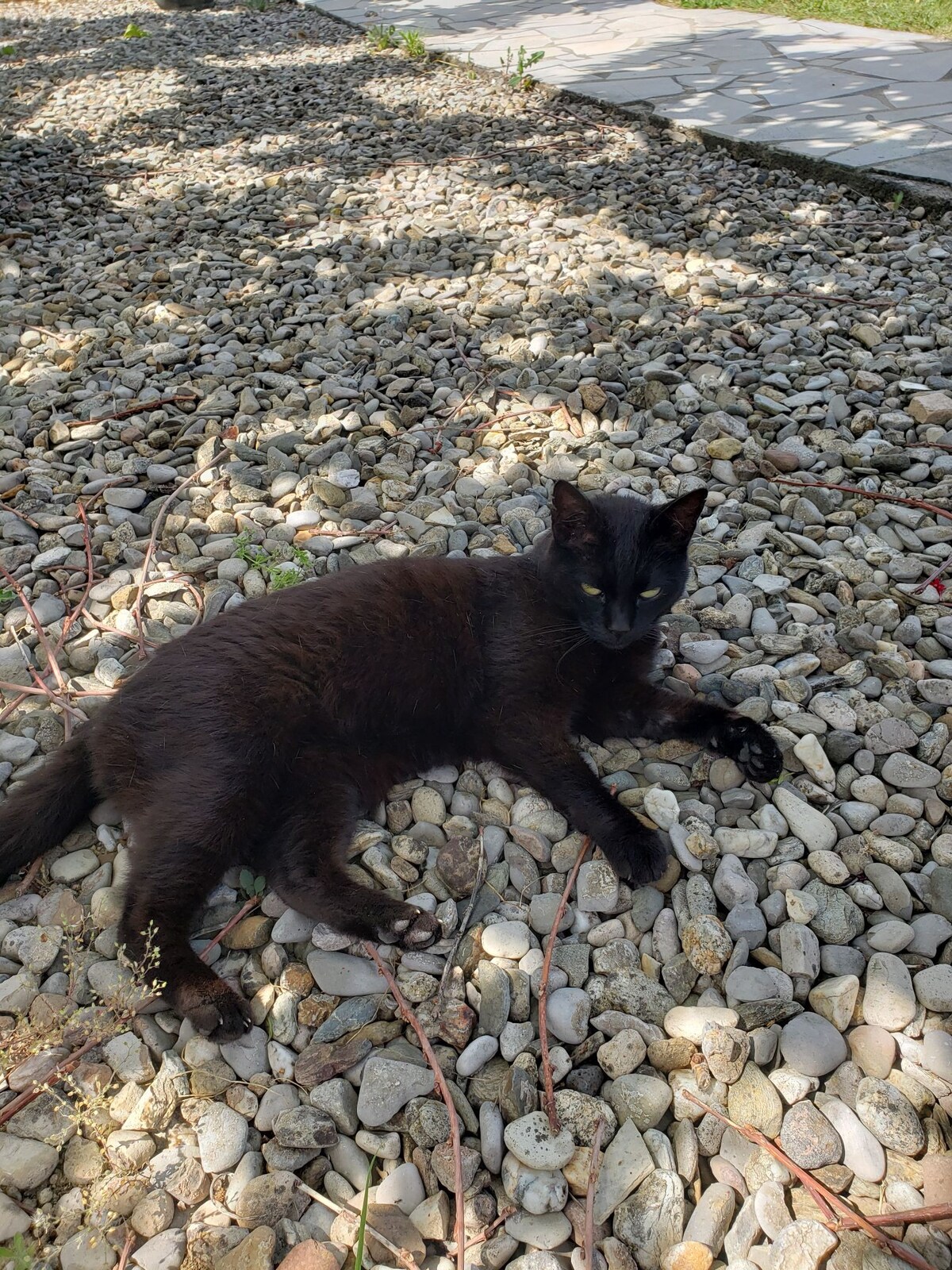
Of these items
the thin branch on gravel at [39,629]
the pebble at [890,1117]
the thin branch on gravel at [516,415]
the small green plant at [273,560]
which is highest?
the thin branch on gravel at [516,415]

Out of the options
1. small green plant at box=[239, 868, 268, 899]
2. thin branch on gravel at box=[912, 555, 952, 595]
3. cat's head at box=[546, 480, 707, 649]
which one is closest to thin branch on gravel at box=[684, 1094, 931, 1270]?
small green plant at box=[239, 868, 268, 899]

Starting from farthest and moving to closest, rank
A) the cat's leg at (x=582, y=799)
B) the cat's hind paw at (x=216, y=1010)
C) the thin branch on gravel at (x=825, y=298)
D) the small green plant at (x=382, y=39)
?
the small green plant at (x=382, y=39)
the thin branch on gravel at (x=825, y=298)
the cat's leg at (x=582, y=799)
the cat's hind paw at (x=216, y=1010)

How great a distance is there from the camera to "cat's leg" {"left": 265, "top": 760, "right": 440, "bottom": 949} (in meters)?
2.07

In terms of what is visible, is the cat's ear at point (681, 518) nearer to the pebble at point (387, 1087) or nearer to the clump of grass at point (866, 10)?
the pebble at point (387, 1087)

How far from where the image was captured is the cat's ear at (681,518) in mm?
2369

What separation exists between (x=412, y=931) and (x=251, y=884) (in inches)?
18.4

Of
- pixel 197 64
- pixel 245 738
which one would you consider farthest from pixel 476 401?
pixel 197 64

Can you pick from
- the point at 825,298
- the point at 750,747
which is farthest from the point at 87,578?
the point at 825,298

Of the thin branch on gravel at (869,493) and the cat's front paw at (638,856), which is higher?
the thin branch on gravel at (869,493)

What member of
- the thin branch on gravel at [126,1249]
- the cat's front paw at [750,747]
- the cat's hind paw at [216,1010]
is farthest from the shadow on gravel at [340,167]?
the thin branch on gravel at [126,1249]

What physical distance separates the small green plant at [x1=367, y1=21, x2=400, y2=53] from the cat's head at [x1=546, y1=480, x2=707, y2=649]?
872 centimetres

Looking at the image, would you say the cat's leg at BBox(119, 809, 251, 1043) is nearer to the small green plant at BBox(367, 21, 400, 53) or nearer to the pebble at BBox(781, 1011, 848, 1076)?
the pebble at BBox(781, 1011, 848, 1076)

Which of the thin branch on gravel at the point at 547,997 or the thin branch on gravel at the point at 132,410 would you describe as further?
the thin branch on gravel at the point at 132,410

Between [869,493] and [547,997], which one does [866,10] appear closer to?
[869,493]
